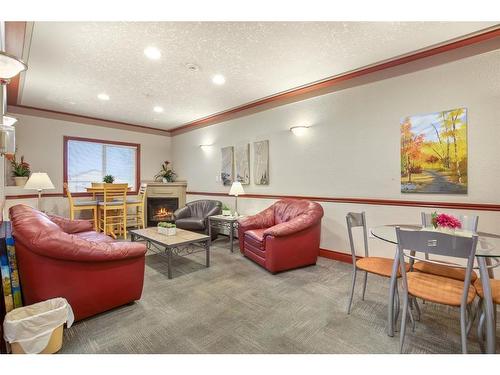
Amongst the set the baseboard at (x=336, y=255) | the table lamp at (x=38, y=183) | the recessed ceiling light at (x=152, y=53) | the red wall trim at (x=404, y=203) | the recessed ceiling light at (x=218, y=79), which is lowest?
the baseboard at (x=336, y=255)

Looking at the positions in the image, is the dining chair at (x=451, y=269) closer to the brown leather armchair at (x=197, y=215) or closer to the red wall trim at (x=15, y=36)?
the brown leather armchair at (x=197, y=215)

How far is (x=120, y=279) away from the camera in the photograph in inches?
85.4

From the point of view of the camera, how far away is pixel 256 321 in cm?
206

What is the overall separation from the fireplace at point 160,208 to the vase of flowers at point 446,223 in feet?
17.6

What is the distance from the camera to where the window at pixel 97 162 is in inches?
209

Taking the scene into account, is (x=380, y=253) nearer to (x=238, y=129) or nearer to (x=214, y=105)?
(x=238, y=129)

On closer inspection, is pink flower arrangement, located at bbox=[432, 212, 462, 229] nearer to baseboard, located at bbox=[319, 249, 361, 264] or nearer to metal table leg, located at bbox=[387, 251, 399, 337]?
metal table leg, located at bbox=[387, 251, 399, 337]

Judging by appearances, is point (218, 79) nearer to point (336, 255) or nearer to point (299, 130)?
point (299, 130)

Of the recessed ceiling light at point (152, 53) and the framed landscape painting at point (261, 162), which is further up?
the recessed ceiling light at point (152, 53)

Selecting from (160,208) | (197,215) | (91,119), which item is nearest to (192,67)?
(197,215)

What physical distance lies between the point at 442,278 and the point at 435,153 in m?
1.60

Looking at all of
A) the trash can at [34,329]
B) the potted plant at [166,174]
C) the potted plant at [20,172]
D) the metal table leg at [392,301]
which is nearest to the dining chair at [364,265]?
the metal table leg at [392,301]

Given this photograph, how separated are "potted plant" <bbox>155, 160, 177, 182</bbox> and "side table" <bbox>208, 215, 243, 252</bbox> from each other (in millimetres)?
2551

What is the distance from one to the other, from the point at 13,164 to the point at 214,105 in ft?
12.6
